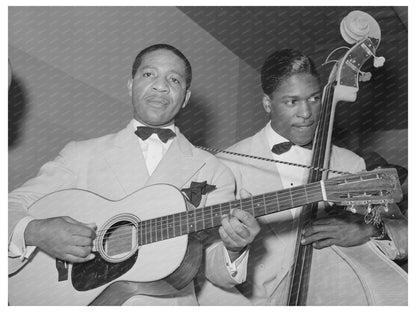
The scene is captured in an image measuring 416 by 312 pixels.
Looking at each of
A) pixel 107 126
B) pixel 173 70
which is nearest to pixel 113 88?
pixel 107 126

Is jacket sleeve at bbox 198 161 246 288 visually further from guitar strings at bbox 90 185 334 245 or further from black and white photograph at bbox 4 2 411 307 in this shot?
guitar strings at bbox 90 185 334 245

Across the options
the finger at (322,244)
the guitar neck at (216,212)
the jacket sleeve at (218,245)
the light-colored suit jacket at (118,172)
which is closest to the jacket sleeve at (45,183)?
the light-colored suit jacket at (118,172)

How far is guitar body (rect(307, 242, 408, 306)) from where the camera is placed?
1.32 meters

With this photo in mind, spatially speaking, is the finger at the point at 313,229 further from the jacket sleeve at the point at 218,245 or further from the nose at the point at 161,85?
the nose at the point at 161,85

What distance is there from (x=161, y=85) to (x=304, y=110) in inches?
17.8

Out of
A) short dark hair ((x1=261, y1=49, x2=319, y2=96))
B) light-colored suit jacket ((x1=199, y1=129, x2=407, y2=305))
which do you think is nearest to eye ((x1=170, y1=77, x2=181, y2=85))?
short dark hair ((x1=261, y1=49, x2=319, y2=96))

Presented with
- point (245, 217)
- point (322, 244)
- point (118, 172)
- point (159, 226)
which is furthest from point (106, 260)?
point (322, 244)

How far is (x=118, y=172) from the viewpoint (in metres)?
1.44

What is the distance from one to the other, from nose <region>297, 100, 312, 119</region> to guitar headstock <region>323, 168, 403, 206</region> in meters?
0.36

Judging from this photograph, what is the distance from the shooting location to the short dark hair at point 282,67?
150cm

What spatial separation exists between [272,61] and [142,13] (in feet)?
1.64

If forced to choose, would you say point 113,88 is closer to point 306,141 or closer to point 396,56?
point 306,141

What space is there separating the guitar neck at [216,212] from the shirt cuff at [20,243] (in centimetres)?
36

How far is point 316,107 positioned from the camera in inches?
56.6
